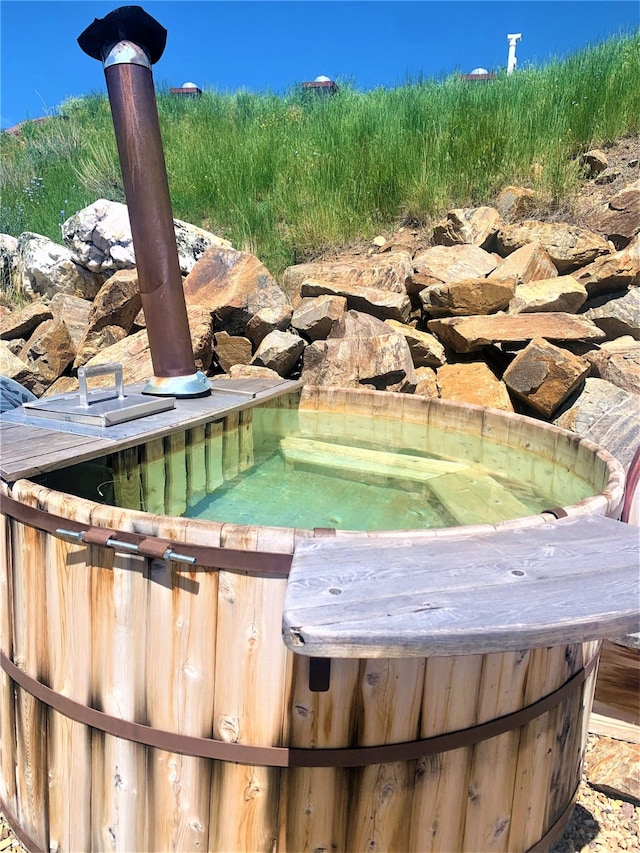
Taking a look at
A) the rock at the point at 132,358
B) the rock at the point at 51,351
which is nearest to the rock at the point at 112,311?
the rock at the point at 51,351

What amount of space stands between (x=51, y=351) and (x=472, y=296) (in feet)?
10.4

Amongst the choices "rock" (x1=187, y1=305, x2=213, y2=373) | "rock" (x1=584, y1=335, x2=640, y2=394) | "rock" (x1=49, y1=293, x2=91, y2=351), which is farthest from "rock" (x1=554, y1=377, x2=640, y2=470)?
"rock" (x1=49, y1=293, x2=91, y2=351)

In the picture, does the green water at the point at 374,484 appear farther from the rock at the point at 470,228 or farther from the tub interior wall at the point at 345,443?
the rock at the point at 470,228

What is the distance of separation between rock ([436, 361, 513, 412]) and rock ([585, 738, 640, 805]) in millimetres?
2024

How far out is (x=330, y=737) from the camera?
1.44 m

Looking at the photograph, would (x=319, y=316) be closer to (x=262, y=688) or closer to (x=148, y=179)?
(x=148, y=179)

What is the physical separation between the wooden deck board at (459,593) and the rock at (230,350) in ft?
11.3

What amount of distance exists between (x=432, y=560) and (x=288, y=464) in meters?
1.87

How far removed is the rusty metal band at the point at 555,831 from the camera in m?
1.82

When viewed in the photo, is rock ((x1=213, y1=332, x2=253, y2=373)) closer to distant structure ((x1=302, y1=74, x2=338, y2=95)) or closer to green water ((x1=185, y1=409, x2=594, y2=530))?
green water ((x1=185, y1=409, x2=594, y2=530))

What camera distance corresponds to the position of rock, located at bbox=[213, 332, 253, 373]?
462 cm

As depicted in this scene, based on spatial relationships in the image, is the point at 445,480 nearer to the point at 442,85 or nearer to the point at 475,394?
the point at 475,394

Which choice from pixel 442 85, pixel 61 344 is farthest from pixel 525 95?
pixel 61 344

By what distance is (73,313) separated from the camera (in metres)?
5.58
